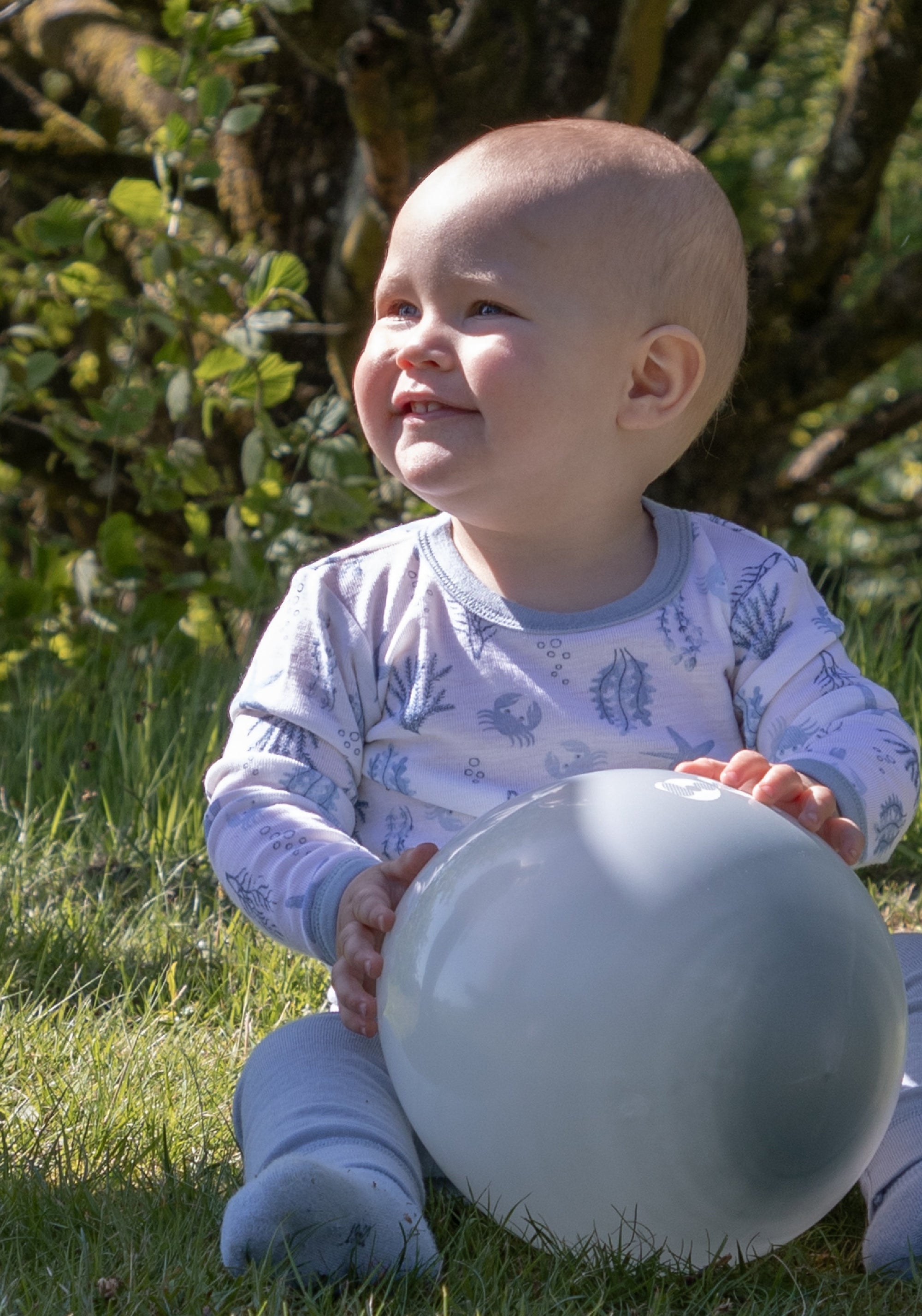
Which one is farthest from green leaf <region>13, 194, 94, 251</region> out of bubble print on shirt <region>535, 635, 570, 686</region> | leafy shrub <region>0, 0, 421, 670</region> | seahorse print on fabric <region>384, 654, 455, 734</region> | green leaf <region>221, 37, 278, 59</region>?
bubble print on shirt <region>535, 635, 570, 686</region>

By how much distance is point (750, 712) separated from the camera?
209cm

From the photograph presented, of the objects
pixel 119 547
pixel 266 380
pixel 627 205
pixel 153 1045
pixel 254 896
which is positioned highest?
pixel 627 205

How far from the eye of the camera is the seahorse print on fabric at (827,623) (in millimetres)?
2119

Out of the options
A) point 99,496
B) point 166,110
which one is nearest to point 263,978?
point 99,496

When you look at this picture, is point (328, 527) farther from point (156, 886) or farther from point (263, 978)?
point (263, 978)

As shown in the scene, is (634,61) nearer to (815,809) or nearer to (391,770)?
(391,770)

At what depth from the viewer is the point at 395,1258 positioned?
5.09ft

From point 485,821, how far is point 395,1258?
46 centimetres

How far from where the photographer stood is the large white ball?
1.46 metres

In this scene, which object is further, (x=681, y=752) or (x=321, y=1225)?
(x=681, y=752)

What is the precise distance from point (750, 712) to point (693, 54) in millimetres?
3236

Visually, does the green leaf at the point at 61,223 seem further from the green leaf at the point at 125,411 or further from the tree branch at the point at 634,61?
the tree branch at the point at 634,61

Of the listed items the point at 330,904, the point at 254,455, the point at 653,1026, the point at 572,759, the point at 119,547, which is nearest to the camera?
the point at 653,1026

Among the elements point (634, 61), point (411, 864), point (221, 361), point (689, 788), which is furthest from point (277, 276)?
point (689, 788)
